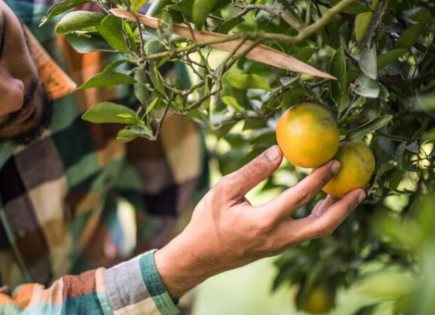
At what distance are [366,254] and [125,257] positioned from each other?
0.70 metres

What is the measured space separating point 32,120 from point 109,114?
1.36ft

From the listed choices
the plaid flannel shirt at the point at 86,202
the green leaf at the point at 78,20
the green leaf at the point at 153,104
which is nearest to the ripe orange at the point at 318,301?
the plaid flannel shirt at the point at 86,202

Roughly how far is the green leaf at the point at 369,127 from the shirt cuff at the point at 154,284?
Result: 359 mm

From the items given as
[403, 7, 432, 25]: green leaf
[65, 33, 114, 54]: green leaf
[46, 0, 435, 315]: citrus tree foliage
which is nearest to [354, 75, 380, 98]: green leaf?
[46, 0, 435, 315]: citrus tree foliage

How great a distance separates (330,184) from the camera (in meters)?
0.96

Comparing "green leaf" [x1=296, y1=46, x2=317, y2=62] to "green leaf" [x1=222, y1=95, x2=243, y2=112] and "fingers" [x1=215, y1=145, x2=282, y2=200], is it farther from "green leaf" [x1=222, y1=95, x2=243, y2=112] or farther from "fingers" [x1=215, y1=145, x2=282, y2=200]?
"green leaf" [x1=222, y1=95, x2=243, y2=112]

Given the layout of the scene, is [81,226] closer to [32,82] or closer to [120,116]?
[32,82]

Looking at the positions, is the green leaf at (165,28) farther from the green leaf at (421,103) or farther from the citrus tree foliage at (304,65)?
the green leaf at (421,103)

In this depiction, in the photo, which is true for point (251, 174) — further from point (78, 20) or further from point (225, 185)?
point (78, 20)

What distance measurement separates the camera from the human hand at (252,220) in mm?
933

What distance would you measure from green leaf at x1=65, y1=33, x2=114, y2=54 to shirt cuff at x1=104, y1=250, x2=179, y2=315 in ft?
0.99

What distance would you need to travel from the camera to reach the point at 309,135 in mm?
885

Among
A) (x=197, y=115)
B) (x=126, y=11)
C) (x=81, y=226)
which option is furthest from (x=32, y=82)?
(x=81, y=226)

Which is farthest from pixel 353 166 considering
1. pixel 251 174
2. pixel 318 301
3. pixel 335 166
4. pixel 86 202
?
pixel 86 202
